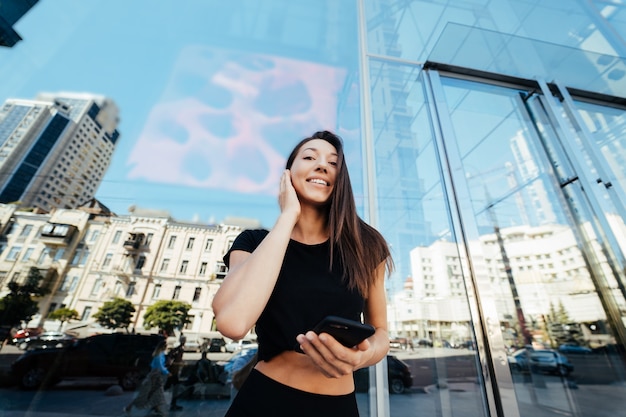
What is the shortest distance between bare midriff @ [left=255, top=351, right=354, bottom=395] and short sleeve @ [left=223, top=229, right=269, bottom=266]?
274 mm

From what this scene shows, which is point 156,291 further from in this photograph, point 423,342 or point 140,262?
point 423,342

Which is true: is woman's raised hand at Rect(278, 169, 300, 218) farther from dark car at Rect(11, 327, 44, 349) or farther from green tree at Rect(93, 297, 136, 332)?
green tree at Rect(93, 297, 136, 332)

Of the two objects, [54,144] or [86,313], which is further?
[86,313]

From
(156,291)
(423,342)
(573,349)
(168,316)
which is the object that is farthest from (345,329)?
(156,291)

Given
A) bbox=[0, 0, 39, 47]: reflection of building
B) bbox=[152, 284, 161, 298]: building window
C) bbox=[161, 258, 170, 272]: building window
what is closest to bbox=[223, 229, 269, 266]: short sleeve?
bbox=[0, 0, 39, 47]: reflection of building

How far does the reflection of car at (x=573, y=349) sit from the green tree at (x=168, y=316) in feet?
48.0

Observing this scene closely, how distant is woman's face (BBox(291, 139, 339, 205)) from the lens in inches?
28.7

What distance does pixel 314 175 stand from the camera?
0.74m

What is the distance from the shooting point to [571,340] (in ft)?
7.57

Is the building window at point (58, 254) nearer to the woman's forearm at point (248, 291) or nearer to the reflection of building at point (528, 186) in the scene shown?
the woman's forearm at point (248, 291)

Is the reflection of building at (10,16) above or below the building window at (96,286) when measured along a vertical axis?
above

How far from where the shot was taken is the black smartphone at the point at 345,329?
359 millimetres

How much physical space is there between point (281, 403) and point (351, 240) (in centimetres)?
43

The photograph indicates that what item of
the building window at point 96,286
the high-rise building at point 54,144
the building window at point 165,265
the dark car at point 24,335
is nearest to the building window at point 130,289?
the building window at point 96,286
